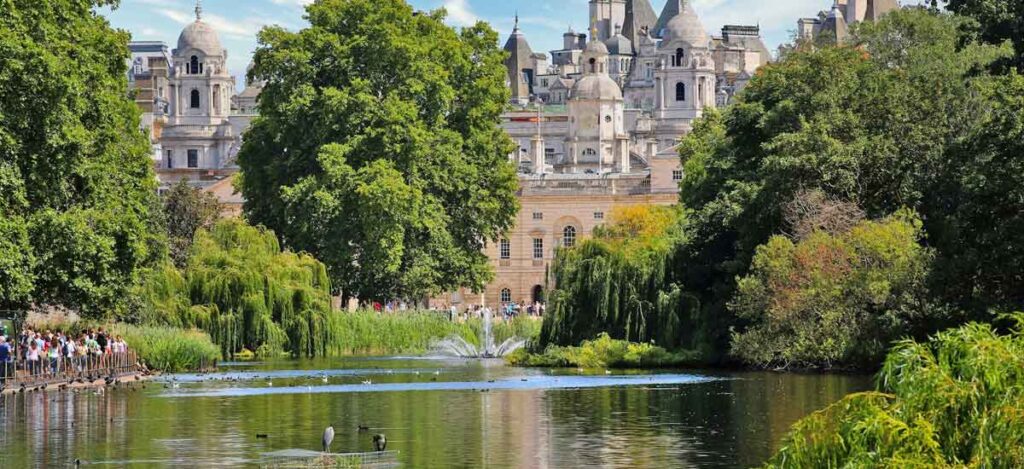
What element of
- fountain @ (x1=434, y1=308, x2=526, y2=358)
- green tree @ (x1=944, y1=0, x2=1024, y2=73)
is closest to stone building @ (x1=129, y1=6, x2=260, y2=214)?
fountain @ (x1=434, y1=308, x2=526, y2=358)

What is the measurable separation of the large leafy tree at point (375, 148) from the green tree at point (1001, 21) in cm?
2941

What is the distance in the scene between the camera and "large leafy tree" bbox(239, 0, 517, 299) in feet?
211

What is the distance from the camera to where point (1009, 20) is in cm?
3544

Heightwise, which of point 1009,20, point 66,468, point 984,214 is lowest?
point 66,468

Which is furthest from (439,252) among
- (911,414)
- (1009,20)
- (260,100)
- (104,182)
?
(911,414)

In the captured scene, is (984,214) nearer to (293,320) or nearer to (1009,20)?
(1009,20)

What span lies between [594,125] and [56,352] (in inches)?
5638

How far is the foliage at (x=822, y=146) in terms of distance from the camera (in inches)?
1779

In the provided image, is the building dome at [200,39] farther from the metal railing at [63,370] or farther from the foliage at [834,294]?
the foliage at [834,294]

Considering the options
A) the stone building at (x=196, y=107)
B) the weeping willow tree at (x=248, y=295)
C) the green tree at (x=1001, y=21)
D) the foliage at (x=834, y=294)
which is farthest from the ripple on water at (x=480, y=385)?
the stone building at (x=196, y=107)

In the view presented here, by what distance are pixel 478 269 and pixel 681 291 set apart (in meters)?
20.3

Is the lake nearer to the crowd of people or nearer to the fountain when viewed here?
the crowd of people

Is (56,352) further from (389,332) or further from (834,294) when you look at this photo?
(389,332)

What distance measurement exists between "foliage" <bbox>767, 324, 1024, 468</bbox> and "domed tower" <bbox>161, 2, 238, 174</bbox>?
177m
